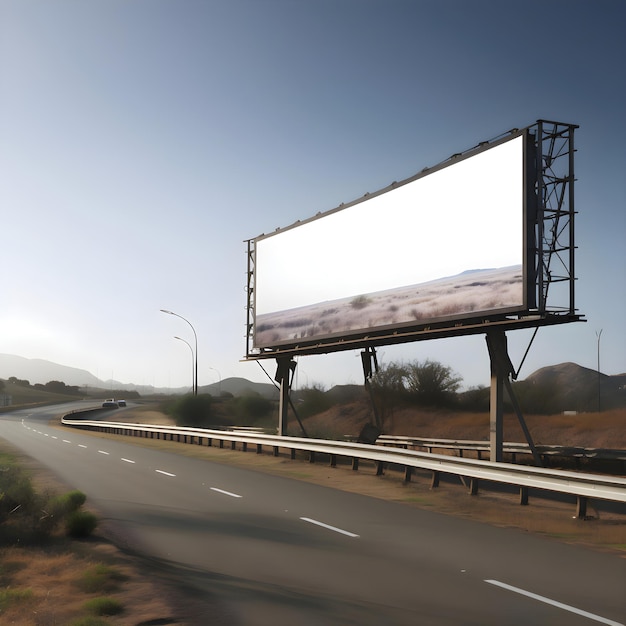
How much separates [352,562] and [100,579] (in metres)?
3.17

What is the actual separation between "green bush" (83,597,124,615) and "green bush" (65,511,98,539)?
13.8ft

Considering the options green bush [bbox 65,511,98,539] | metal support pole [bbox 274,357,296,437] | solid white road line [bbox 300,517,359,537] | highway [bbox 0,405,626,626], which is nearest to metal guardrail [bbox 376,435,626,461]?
metal support pole [bbox 274,357,296,437]

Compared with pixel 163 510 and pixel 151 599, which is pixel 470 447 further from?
pixel 151 599

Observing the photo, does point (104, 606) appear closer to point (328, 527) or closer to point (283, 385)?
point (328, 527)

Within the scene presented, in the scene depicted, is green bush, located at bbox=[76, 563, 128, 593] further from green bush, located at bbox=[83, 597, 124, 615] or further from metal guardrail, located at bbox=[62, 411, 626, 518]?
metal guardrail, located at bbox=[62, 411, 626, 518]

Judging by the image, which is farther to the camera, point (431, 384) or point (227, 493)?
point (431, 384)

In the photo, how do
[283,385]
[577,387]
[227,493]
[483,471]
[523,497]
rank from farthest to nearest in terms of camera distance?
[577,387]
[283,385]
[227,493]
[523,497]
[483,471]

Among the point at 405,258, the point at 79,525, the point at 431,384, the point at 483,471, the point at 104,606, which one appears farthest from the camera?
the point at 431,384

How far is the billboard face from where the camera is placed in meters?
22.6

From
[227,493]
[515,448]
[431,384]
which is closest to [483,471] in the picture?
[227,493]

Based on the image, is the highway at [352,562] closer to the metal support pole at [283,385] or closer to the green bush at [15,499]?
the green bush at [15,499]

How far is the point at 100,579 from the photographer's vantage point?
8430mm

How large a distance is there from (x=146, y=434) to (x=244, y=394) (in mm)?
42099

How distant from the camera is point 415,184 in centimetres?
2703
